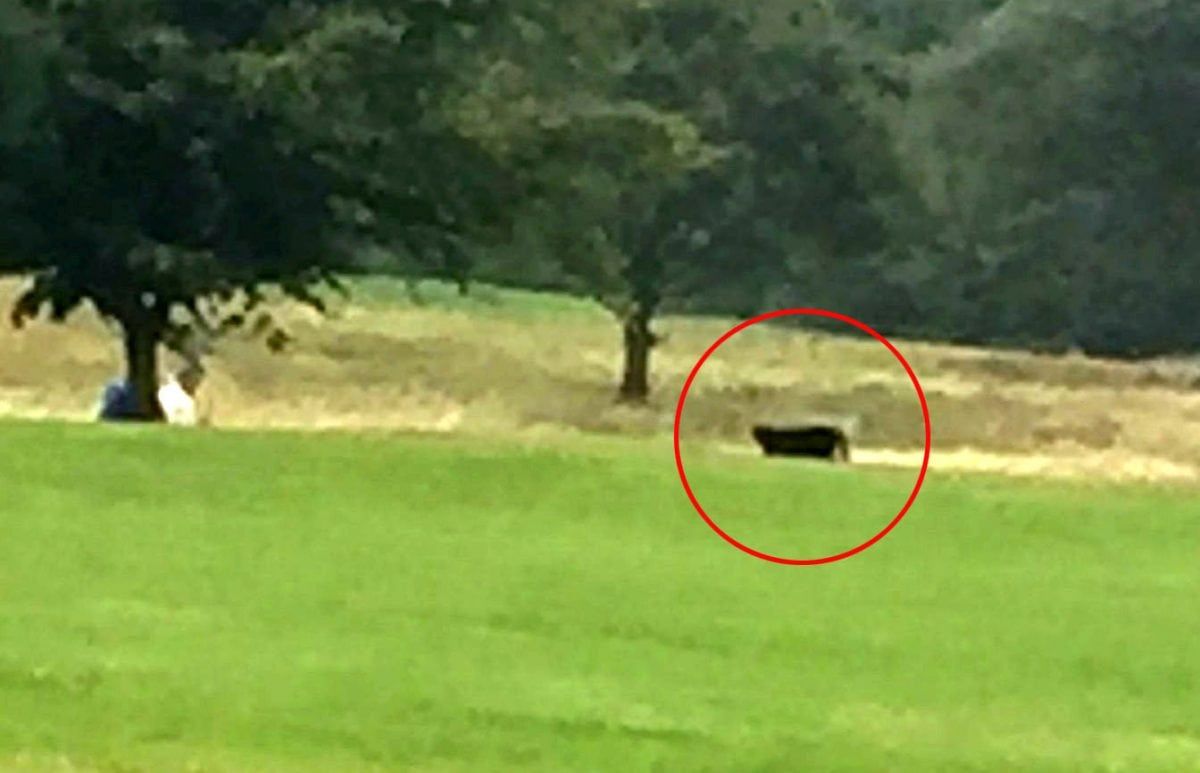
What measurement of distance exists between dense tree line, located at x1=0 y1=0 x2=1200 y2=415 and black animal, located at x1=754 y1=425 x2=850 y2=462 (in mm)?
4398

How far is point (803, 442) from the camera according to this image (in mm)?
16844

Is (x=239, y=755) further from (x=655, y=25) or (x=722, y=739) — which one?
(x=655, y=25)

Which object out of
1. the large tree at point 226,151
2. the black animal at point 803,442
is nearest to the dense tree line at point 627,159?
the large tree at point 226,151

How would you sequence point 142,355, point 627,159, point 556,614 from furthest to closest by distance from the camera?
point 627,159 < point 142,355 < point 556,614

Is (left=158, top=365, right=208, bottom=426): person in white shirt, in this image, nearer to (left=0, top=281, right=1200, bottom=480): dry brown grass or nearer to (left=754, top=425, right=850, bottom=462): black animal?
(left=754, top=425, right=850, bottom=462): black animal

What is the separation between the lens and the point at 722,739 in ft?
22.3

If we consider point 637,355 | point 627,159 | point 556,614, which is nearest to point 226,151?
point 627,159

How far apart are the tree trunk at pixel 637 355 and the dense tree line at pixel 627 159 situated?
0.21ft

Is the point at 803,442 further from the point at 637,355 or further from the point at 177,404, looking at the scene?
the point at 637,355

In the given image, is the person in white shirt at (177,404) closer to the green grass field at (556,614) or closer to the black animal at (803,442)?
the green grass field at (556,614)

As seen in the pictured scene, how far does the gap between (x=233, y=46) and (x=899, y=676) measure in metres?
12.0

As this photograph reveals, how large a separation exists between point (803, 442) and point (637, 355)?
19.0 metres

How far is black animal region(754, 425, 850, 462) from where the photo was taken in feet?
53.6

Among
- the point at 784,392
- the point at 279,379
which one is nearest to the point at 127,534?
the point at 279,379
